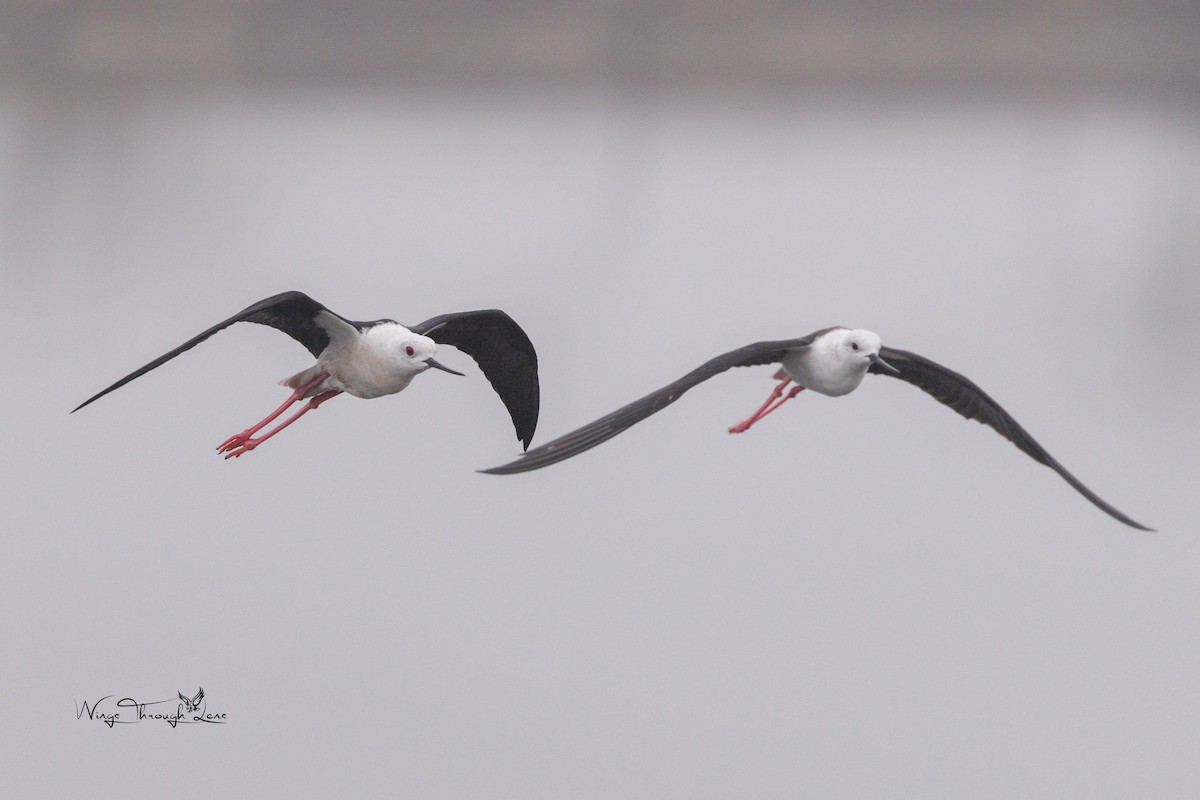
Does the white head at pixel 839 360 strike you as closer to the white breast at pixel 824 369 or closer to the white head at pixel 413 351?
the white breast at pixel 824 369

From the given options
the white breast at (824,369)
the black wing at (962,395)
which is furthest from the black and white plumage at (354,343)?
the black wing at (962,395)

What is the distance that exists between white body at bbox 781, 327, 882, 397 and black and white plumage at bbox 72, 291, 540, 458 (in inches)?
15.5

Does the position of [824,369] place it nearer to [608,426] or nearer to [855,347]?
[855,347]

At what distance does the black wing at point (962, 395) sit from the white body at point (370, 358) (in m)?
0.57

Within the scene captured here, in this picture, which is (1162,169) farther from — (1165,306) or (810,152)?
(810,152)

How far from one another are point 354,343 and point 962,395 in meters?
0.77

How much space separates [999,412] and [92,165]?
172cm

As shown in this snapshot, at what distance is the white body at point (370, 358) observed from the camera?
1729 mm

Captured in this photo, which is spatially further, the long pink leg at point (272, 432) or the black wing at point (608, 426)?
the long pink leg at point (272, 432)

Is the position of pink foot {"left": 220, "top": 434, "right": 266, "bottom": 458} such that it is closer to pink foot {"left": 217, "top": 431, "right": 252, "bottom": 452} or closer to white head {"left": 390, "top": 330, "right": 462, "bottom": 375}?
pink foot {"left": 217, "top": 431, "right": 252, "bottom": 452}

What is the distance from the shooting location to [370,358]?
1.75 metres

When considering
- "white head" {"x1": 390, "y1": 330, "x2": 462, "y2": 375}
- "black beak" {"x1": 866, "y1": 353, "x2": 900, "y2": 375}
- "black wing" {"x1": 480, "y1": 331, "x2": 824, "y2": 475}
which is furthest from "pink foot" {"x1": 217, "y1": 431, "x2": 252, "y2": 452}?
"black beak" {"x1": 866, "y1": 353, "x2": 900, "y2": 375}

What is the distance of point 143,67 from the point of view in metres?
2.74

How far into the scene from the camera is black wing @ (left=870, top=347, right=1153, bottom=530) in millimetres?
1858
